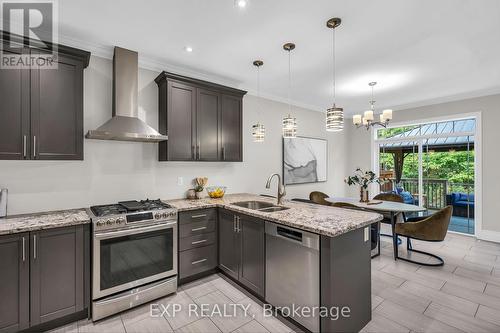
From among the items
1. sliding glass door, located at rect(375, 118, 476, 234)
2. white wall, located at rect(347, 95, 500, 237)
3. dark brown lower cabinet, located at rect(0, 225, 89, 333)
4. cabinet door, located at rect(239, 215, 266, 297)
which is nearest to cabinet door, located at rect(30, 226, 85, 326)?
dark brown lower cabinet, located at rect(0, 225, 89, 333)

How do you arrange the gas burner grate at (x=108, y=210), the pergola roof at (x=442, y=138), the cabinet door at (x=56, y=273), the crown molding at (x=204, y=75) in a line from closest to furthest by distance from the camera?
the cabinet door at (x=56, y=273) → the gas burner grate at (x=108, y=210) → the crown molding at (x=204, y=75) → the pergola roof at (x=442, y=138)

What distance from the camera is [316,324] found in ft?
6.26

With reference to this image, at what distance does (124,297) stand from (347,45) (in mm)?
3643

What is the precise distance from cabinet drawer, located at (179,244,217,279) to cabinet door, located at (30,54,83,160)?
1595 mm

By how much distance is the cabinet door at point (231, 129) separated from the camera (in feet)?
12.1

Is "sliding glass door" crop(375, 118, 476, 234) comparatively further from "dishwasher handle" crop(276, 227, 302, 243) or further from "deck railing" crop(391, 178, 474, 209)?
"dishwasher handle" crop(276, 227, 302, 243)

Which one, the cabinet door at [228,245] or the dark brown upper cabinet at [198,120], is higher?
the dark brown upper cabinet at [198,120]

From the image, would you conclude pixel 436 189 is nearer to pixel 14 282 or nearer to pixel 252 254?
pixel 252 254

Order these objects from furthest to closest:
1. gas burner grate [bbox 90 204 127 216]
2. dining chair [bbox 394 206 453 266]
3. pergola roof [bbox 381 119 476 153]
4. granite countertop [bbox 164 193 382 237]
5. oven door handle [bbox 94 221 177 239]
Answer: pergola roof [bbox 381 119 476 153] < dining chair [bbox 394 206 453 266] < gas burner grate [bbox 90 204 127 216] < oven door handle [bbox 94 221 177 239] < granite countertop [bbox 164 193 382 237]

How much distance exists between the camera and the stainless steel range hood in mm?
2715

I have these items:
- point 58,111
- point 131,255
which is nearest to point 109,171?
point 58,111

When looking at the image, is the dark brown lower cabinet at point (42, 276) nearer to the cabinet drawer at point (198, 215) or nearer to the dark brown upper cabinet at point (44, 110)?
the dark brown upper cabinet at point (44, 110)

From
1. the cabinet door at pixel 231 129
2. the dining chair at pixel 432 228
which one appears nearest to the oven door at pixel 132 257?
the cabinet door at pixel 231 129

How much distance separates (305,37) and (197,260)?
9.43 ft
